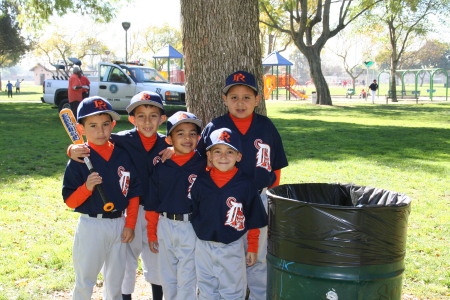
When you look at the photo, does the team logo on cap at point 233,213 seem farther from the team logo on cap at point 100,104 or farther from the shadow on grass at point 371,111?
the shadow on grass at point 371,111

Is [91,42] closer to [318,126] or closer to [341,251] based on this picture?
[318,126]

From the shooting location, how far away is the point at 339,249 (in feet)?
8.32

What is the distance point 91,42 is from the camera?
70.6m

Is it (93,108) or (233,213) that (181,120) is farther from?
(233,213)

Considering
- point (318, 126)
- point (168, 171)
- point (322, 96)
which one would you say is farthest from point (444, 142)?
point (322, 96)

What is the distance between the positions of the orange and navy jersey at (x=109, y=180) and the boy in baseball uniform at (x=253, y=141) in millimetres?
Answer: 526

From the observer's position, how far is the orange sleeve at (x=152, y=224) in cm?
351

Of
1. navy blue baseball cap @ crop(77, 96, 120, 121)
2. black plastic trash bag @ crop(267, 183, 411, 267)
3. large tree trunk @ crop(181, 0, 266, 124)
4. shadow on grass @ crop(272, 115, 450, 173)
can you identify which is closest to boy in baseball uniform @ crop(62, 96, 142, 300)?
navy blue baseball cap @ crop(77, 96, 120, 121)

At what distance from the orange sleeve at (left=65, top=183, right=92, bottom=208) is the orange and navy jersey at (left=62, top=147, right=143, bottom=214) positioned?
0.15 ft

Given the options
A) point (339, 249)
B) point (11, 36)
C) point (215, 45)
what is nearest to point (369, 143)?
point (215, 45)

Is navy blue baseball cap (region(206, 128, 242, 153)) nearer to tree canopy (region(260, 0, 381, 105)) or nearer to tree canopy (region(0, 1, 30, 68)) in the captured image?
tree canopy (region(260, 0, 381, 105))

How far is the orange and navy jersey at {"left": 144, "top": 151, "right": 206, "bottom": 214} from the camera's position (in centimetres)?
340

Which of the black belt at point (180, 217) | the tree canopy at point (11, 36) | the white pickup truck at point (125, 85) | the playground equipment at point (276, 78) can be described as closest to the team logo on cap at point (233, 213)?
the black belt at point (180, 217)

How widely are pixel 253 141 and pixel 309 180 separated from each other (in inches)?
184
